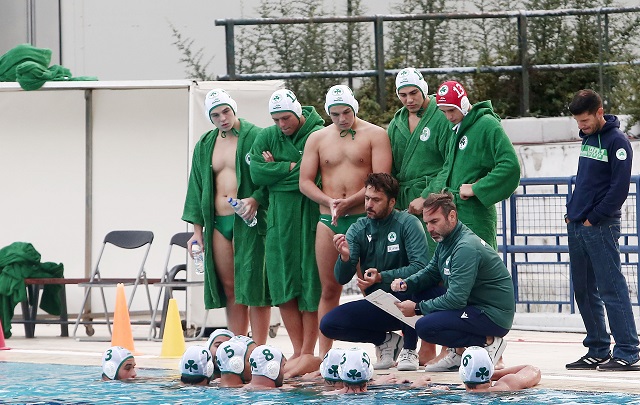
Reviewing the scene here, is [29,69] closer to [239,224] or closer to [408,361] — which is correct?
[239,224]

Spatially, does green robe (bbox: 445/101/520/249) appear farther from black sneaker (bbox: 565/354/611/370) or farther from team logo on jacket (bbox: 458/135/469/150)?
black sneaker (bbox: 565/354/611/370)

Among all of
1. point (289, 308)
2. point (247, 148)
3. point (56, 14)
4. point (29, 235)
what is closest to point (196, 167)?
point (247, 148)

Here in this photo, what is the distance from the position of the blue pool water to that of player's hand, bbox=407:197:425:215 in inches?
55.7

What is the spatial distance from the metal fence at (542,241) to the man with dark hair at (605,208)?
3.41 metres

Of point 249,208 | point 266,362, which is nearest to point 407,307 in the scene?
point 266,362

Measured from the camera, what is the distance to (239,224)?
921 centimetres

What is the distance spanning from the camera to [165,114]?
12680mm

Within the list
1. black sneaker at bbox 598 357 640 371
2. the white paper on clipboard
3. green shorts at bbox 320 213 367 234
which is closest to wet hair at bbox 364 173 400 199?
green shorts at bbox 320 213 367 234

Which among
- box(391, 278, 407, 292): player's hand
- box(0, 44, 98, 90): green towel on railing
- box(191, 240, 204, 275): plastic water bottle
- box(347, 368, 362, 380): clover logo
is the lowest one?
box(347, 368, 362, 380): clover logo

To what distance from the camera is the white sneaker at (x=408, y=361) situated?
830cm

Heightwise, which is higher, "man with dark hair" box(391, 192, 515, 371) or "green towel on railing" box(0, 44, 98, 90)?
"green towel on railing" box(0, 44, 98, 90)

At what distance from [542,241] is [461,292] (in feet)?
16.4

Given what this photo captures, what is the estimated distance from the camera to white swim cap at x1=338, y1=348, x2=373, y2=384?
7328 millimetres

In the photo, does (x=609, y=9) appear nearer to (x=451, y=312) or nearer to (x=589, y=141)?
(x=589, y=141)
